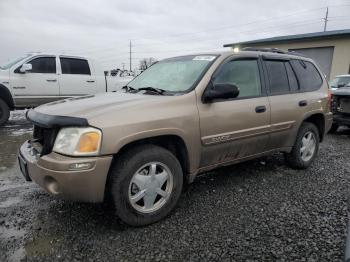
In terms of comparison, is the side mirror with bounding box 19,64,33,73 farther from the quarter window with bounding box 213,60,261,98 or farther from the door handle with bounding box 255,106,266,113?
the door handle with bounding box 255,106,266,113

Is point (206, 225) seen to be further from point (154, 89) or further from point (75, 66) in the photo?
point (75, 66)

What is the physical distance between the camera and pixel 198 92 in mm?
3285

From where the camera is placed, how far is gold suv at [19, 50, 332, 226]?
8.62 ft

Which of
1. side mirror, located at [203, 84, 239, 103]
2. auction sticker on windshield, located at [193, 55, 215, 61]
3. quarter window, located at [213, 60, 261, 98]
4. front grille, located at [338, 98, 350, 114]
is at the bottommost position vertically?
front grille, located at [338, 98, 350, 114]

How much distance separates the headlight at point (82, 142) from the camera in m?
2.58

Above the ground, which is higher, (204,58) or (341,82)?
(204,58)

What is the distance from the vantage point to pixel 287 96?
426cm

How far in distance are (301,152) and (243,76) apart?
5.52ft

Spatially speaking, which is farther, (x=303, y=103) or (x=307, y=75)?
(x=307, y=75)

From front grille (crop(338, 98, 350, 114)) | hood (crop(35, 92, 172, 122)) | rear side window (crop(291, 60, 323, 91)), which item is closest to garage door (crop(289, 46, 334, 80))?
front grille (crop(338, 98, 350, 114))

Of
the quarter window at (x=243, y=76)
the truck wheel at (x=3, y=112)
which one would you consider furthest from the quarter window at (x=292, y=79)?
the truck wheel at (x=3, y=112)

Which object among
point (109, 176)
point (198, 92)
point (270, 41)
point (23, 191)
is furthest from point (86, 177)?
point (270, 41)

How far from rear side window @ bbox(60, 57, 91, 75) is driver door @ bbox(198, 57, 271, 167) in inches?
264

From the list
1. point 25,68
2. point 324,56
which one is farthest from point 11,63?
point 324,56
